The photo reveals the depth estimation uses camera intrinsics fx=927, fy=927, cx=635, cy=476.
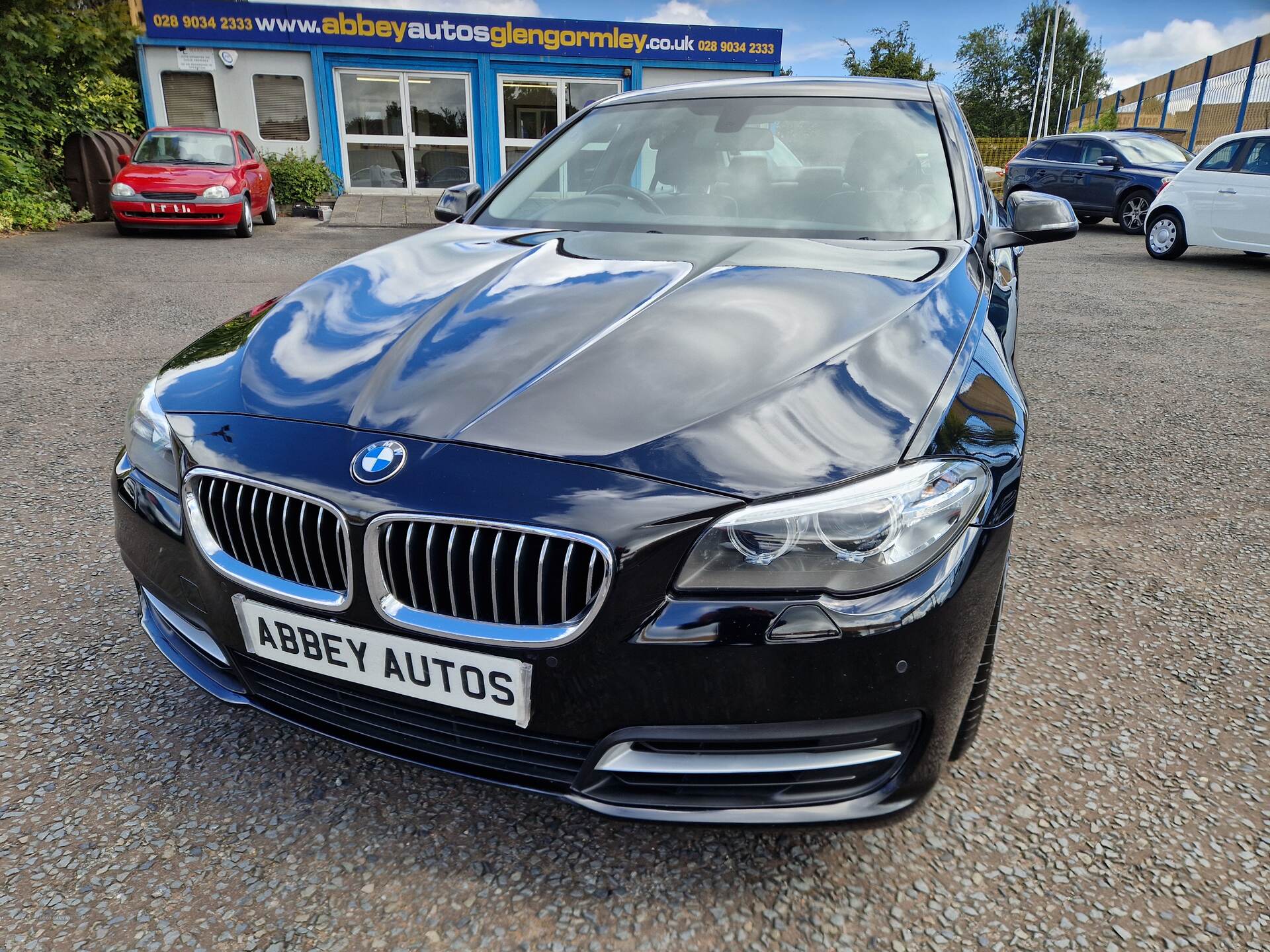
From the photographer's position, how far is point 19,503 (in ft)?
10.8

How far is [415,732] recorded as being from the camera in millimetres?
1593

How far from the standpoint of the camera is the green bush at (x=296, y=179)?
55.7ft

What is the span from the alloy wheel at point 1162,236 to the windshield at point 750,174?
31.3ft

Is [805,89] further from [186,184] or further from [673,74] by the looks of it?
[673,74]

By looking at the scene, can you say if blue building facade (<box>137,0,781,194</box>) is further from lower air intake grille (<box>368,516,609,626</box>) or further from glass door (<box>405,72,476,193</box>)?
lower air intake grille (<box>368,516,609,626</box>)

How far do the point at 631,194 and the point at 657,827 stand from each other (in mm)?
2089

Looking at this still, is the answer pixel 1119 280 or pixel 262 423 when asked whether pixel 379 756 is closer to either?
pixel 262 423

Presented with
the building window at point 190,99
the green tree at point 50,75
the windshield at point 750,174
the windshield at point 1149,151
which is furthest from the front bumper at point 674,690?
the building window at point 190,99

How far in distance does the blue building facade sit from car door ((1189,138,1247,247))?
1075 cm

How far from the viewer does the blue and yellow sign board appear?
17.4m

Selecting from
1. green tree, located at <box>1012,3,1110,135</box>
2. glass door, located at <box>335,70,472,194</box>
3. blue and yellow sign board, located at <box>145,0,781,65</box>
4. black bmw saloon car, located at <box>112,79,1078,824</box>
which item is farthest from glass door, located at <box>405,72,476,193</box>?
green tree, located at <box>1012,3,1110,135</box>

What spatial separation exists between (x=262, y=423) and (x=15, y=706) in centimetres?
107

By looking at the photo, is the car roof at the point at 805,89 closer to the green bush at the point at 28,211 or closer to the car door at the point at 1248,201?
the car door at the point at 1248,201

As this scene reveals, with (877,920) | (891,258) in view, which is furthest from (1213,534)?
(877,920)
